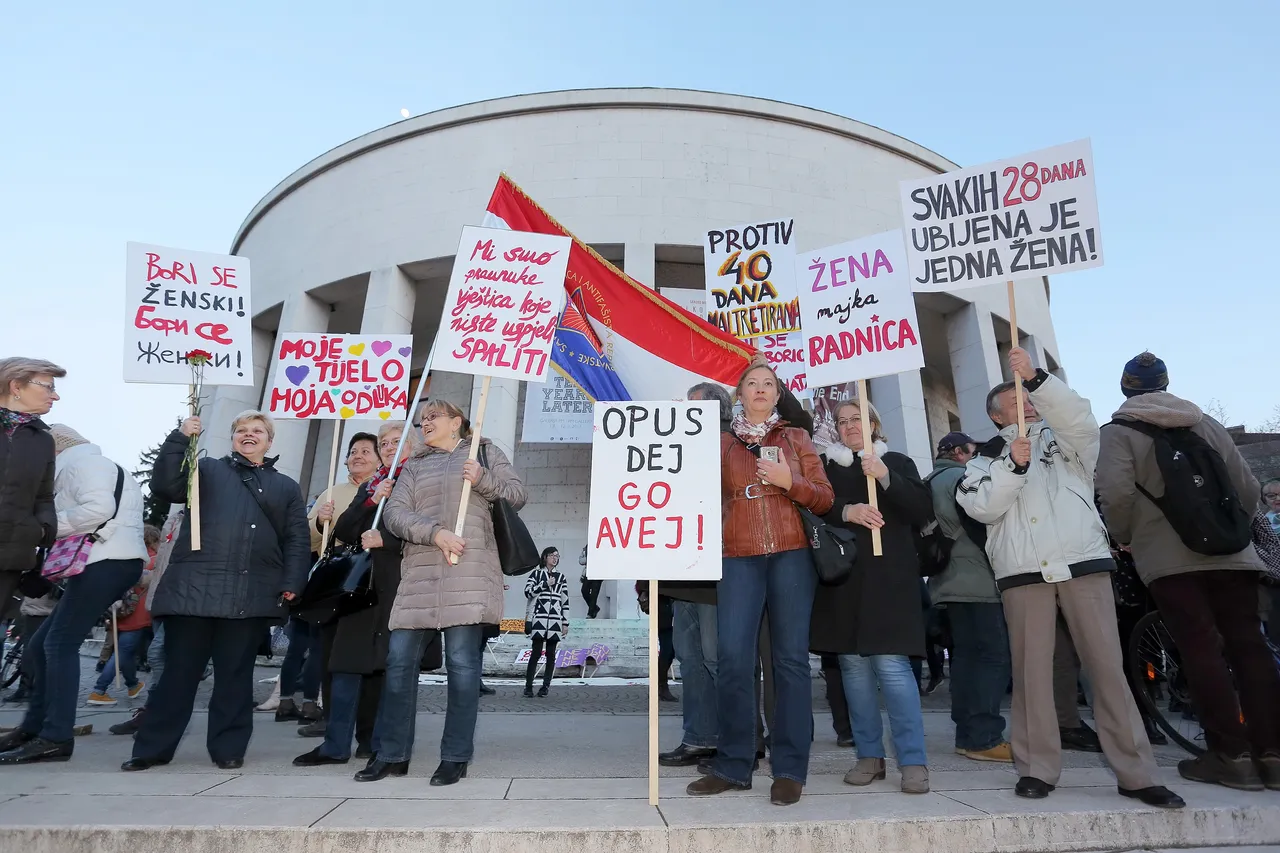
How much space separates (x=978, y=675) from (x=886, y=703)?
5.08 feet

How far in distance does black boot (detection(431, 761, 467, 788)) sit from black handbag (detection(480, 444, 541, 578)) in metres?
1.03

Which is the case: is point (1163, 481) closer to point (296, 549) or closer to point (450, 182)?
point (296, 549)

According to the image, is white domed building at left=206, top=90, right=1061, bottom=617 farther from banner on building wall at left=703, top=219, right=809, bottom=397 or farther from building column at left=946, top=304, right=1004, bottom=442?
banner on building wall at left=703, top=219, right=809, bottom=397

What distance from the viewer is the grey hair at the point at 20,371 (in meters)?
4.52

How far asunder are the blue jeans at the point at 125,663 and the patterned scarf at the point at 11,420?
466cm

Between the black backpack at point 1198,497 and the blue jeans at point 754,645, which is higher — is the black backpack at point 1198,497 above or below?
above

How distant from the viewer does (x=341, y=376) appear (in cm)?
763

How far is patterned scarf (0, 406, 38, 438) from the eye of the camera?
434 cm

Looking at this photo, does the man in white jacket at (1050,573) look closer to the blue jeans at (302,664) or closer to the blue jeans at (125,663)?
the blue jeans at (302,664)

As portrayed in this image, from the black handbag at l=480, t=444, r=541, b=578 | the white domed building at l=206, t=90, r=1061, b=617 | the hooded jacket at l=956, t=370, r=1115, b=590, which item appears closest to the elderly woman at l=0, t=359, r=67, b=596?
the black handbag at l=480, t=444, r=541, b=578

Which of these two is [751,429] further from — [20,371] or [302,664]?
[302,664]

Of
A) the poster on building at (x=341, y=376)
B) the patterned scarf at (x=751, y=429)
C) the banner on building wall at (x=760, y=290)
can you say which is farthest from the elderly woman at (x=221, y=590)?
the banner on building wall at (x=760, y=290)

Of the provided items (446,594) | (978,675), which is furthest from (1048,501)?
(446,594)

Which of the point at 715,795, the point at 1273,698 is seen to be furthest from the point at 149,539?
the point at 1273,698
